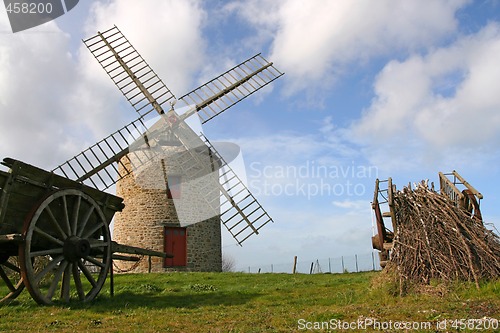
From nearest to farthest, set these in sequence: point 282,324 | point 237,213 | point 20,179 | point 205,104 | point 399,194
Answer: point 282,324 → point 20,179 → point 399,194 → point 237,213 → point 205,104

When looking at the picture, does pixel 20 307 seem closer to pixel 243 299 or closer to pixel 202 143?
pixel 243 299

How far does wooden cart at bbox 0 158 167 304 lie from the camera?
331 inches

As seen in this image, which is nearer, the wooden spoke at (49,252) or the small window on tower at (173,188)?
the wooden spoke at (49,252)

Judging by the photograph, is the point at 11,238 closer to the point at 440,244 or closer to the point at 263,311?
the point at 263,311

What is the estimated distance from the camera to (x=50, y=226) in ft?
30.8

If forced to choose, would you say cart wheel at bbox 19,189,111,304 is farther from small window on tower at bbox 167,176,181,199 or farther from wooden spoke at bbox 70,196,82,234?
small window on tower at bbox 167,176,181,199

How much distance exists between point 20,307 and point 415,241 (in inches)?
310

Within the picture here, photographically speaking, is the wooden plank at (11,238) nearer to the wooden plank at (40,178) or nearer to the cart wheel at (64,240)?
the cart wheel at (64,240)

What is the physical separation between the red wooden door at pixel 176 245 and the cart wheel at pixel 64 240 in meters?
Result: 9.22

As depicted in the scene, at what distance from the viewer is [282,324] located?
22.3 ft

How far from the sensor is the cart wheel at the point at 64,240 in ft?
27.8

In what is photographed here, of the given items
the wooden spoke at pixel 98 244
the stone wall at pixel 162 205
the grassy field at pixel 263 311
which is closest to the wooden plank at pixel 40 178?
the wooden spoke at pixel 98 244

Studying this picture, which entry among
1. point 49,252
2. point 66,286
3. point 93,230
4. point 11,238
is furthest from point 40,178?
point 66,286

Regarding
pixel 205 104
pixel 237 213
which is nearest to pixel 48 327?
Answer: pixel 237 213
